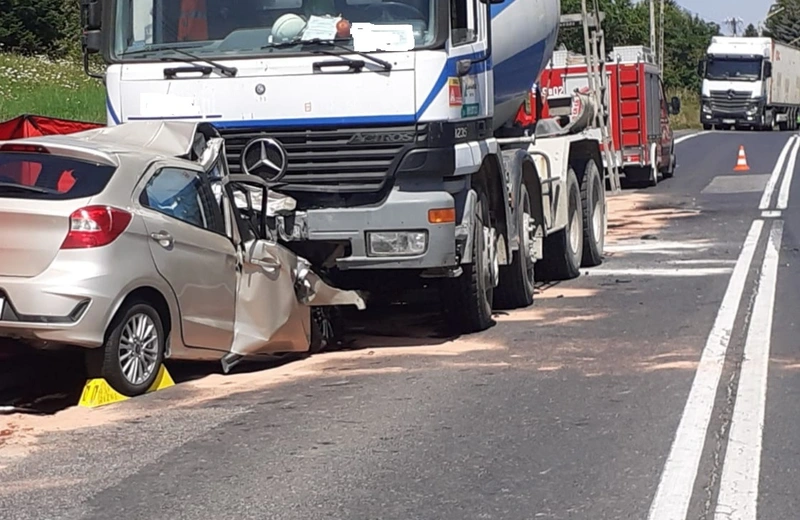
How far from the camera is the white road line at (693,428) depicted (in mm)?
5727

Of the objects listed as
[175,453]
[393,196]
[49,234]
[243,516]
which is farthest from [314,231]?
[243,516]

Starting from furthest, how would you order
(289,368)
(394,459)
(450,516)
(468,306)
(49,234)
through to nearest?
(468,306) → (289,368) → (49,234) → (394,459) → (450,516)

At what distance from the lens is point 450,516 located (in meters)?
5.61

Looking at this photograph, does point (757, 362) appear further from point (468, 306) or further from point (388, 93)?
point (388, 93)

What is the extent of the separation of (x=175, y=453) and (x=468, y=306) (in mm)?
3848

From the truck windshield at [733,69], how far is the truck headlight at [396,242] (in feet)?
148

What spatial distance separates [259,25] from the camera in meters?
9.37

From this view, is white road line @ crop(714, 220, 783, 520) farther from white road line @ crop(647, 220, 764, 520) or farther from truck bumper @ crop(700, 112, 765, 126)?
truck bumper @ crop(700, 112, 765, 126)

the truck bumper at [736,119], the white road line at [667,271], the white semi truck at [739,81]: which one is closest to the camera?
the white road line at [667,271]

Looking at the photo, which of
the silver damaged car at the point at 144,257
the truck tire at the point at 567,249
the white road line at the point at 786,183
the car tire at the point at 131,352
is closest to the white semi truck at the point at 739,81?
the white road line at the point at 786,183

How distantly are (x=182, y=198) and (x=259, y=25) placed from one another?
1.50 meters

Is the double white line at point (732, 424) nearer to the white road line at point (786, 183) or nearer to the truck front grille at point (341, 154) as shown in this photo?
the truck front grille at point (341, 154)

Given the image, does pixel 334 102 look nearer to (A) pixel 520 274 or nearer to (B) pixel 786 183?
(A) pixel 520 274

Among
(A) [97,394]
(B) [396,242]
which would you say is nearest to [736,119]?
(B) [396,242]
